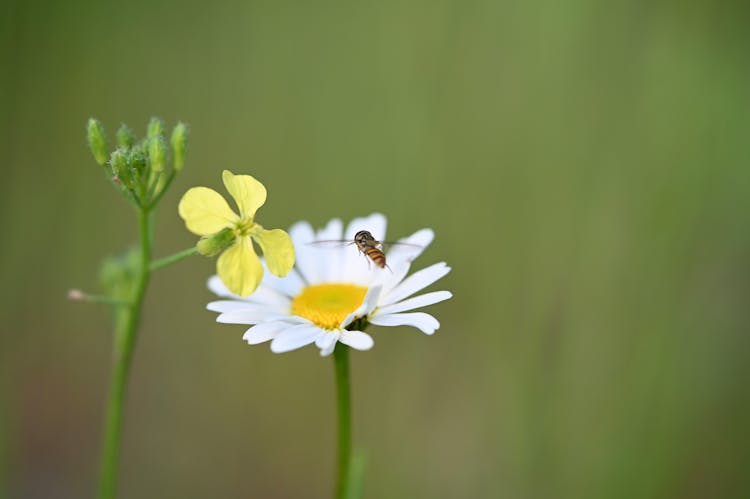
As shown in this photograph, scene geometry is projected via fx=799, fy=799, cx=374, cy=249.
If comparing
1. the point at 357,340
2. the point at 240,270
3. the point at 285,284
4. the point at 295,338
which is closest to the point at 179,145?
the point at 240,270

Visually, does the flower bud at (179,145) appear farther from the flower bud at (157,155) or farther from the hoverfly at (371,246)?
the hoverfly at (371,246)

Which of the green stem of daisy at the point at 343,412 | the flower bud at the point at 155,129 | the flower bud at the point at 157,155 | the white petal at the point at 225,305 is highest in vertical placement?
the flower bud at the point at 155,129

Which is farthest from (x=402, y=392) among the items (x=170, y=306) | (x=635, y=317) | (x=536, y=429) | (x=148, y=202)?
(x=148, y=202)

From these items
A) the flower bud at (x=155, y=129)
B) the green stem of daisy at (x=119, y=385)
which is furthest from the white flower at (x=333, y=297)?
the flower bud at (x=155, y=129)

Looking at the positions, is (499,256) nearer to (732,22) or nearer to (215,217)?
(732,22)

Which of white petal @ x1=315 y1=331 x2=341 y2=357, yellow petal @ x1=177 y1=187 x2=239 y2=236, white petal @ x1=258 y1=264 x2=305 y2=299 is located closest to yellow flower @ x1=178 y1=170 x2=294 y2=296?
yellow petal @ x1=177 y1=187 x2=239 y2=236
